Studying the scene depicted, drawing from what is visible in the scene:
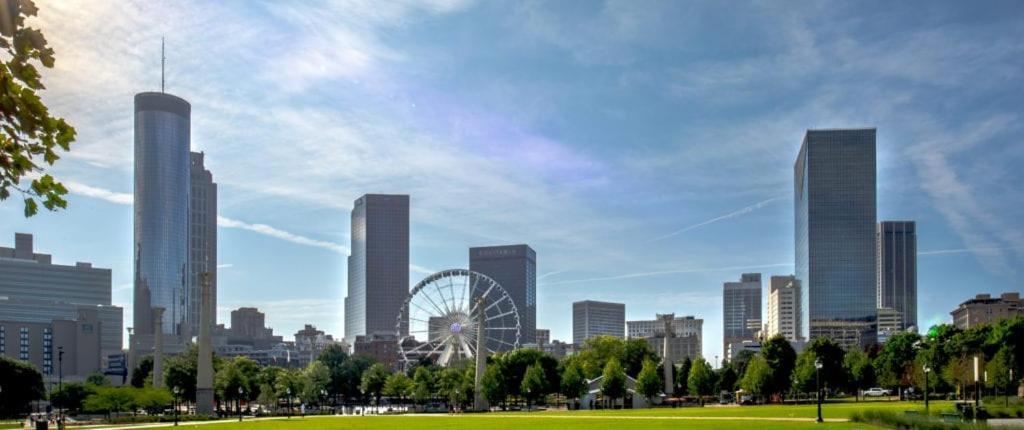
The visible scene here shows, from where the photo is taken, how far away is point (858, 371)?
120312mm

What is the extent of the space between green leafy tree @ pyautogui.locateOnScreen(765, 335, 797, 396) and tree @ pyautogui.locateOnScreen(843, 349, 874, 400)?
7122 millimetres

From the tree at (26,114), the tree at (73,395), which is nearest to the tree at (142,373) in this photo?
the tree at (73,395)

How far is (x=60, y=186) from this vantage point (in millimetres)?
7840

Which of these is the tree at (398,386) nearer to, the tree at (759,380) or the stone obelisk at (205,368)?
the stone obelisk at (205,368)

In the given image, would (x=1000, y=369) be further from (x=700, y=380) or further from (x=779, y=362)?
(x=700, y=380)

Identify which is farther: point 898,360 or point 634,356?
point 634,356

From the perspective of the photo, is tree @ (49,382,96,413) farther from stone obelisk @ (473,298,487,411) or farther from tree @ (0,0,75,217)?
tree @ (0,0,75,217)

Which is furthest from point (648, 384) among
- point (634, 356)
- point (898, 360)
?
point (634, 356)

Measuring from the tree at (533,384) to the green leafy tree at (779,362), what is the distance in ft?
88.1

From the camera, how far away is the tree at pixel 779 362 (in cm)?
11512

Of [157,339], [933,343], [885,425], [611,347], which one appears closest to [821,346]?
[933,343]

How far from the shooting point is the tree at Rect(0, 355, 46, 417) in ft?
373

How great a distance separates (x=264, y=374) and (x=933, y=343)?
288 feet

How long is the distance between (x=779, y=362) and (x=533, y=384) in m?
30.1
